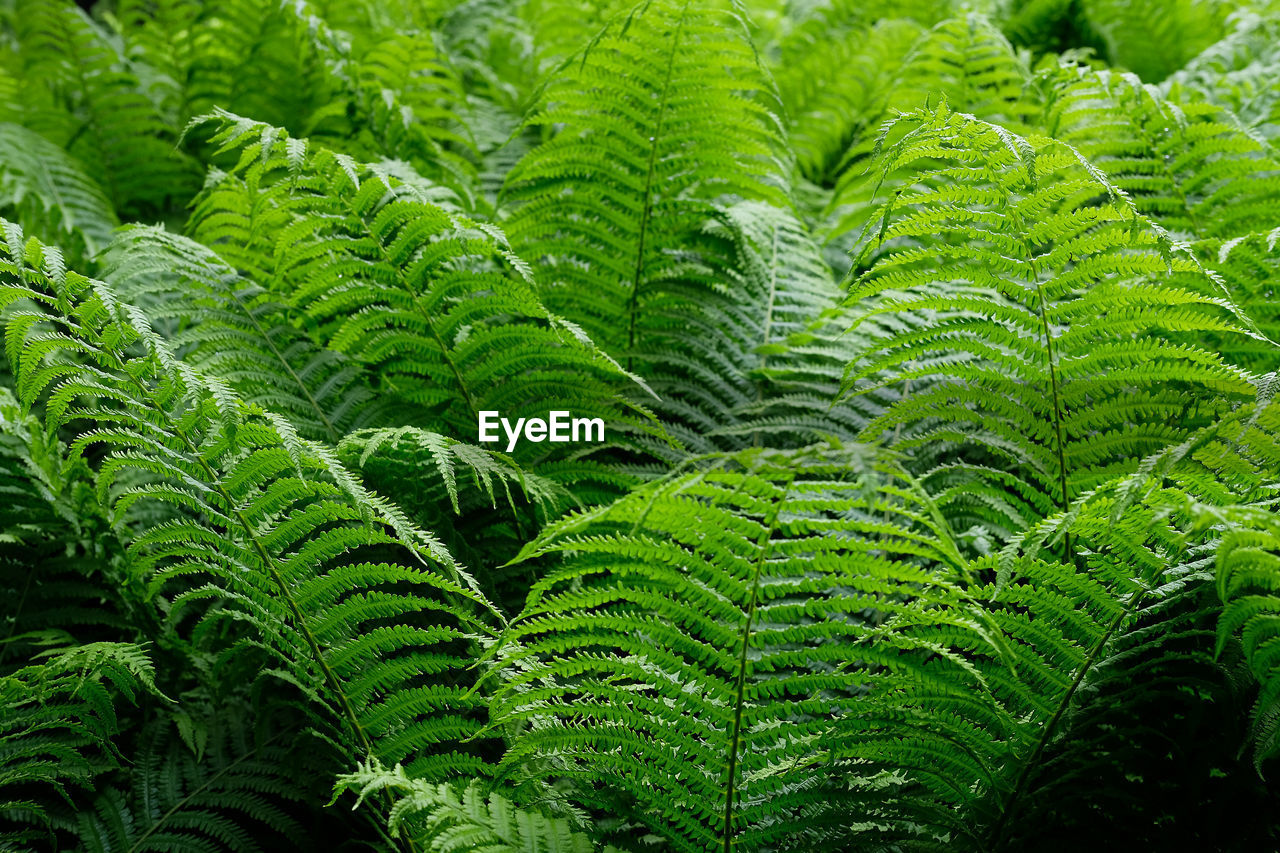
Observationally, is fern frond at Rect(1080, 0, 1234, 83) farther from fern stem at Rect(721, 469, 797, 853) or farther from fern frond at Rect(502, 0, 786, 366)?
fern stem at Rect(721, 469, 797, 853)

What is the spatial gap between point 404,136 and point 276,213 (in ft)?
1.83

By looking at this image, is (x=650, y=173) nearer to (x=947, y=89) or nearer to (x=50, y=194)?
(x=947, y=89)

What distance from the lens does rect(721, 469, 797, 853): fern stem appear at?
808 mm

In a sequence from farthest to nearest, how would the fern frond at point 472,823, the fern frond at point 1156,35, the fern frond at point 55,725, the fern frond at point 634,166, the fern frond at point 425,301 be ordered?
the fern frond at point 1156,35 < the fern frond at point 634,166 < the fern frond at point 425,301 < the fern frond at point 55,725 < the fern frond at point 472,823

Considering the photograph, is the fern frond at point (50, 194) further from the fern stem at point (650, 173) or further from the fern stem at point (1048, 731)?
the fern stem at point (1048, 731)

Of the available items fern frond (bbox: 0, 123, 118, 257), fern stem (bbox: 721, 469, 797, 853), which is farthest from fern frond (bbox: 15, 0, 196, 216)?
fern stem (bbox: 721, 469, 797, 853)

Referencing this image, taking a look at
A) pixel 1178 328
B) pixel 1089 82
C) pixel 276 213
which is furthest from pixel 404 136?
pixel 1178 328

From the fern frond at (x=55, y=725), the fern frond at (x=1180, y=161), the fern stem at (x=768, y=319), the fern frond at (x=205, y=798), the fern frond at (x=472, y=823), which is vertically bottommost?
the fern frond at (x=205, y=798)

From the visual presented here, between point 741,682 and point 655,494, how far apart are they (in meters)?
0.25

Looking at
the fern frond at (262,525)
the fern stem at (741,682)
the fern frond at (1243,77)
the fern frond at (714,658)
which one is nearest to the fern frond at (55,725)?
the fern frond at (262,525)

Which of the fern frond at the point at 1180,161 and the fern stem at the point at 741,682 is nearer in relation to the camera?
the fern stem at the point at 741,682

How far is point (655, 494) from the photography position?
0.74 metres

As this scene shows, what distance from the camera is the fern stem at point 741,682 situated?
2.65ft

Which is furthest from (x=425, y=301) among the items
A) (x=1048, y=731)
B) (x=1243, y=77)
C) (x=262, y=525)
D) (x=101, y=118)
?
(x=1243, y=77)
